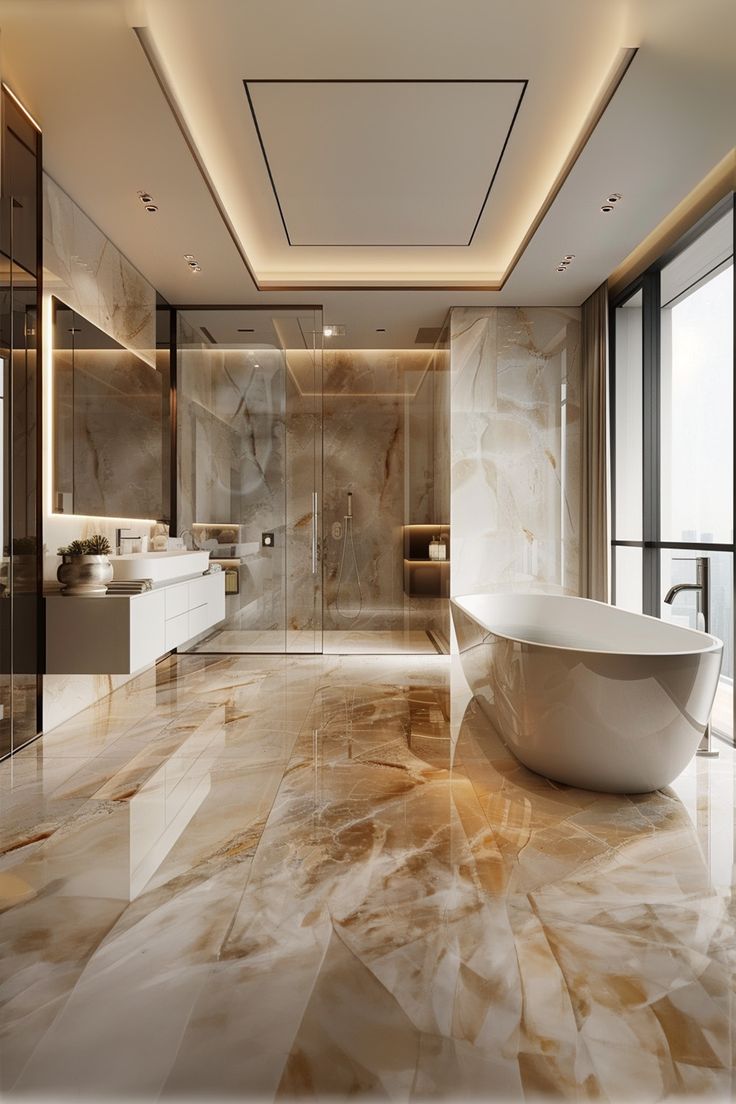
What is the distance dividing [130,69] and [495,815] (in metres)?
3.07

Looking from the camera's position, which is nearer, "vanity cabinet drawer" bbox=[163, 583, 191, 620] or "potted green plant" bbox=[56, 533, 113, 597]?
"potted green plant" bbox=[56, 533, 113, 597]

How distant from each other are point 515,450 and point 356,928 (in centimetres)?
429

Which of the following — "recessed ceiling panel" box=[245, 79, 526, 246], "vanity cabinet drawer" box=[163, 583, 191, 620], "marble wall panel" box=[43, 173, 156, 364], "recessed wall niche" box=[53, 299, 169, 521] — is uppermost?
"recessed ceiling panel" box=[245, 79, 526, 246]

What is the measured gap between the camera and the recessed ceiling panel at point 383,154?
307cm

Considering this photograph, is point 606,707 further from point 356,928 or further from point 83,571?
point 83,571

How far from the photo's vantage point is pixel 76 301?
3.68 m

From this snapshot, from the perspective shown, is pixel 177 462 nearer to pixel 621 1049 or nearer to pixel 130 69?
pixel 130 69

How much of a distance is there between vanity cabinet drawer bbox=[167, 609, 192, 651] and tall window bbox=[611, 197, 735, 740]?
2880 millimetres

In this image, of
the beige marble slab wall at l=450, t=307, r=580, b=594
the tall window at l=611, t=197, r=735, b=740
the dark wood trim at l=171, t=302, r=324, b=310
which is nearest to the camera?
the tall window at l=611, t=197, r=735, b=740

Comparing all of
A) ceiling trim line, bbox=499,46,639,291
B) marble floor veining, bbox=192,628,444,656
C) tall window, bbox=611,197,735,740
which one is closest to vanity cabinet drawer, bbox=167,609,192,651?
marble floor veining, bbox=192,628,444,656

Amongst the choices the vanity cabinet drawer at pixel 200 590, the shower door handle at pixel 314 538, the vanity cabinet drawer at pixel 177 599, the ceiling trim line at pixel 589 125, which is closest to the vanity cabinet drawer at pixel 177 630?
the vanity cabinet drawer at pixel 177 599

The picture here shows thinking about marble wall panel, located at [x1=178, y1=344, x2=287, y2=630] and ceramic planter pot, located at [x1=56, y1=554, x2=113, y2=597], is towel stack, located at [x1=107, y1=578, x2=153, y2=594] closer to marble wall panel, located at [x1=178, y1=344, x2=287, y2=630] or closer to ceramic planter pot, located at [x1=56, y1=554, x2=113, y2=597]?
ceramic planter pot, located at [x1=56, y1=554, x2=113, y2=597]

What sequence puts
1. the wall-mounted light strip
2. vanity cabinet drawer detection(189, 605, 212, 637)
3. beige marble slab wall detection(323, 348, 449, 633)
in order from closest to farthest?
the wall-mounted light strip → vanity cabinet drawer detection(189, 605, 212, 637) → beige marble slab wall detection(323, 348, 449, 633)

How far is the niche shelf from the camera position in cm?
600
